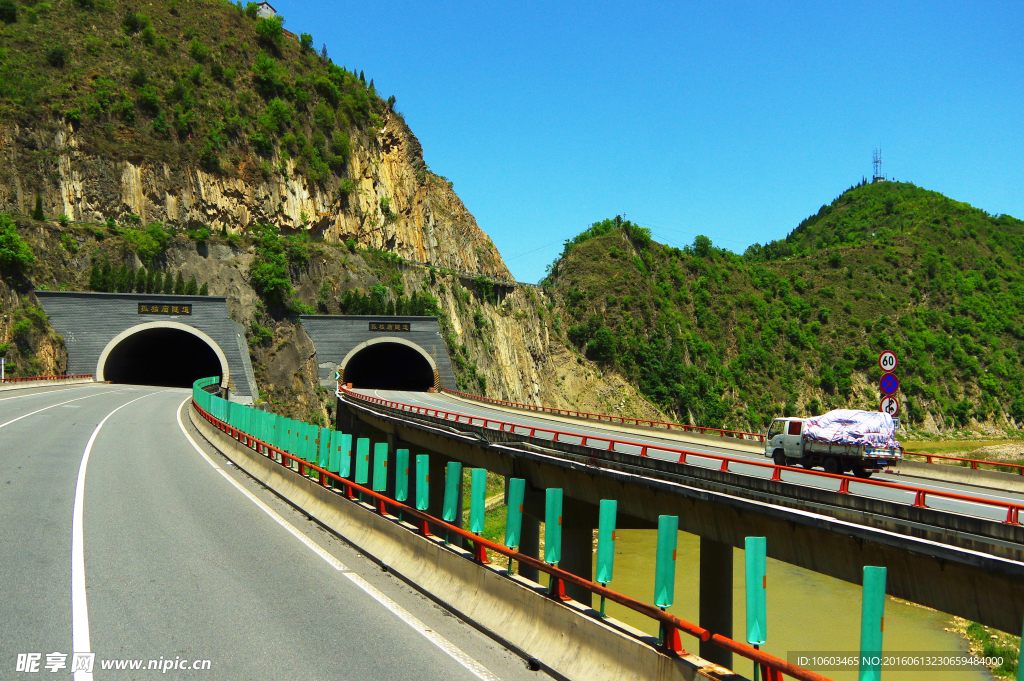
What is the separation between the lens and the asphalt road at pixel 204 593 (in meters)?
6.94

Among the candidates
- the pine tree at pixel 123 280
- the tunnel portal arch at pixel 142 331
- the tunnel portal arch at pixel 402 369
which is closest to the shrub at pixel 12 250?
the pine tree at pixel 123 280

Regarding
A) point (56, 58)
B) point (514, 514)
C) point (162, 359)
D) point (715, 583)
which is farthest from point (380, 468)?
point (56, 58)

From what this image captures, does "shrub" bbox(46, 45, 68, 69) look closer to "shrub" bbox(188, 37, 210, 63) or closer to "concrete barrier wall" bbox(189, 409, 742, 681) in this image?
"shrub" bbox(188, 37, 210, 63)

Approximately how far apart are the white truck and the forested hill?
240ft

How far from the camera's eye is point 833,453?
20.8 m

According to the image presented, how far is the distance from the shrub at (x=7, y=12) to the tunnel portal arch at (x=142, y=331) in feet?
134

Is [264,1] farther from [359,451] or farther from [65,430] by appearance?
[359,451]

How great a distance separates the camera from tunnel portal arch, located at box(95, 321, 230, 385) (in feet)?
191

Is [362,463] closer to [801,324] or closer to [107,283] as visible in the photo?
[107,283]

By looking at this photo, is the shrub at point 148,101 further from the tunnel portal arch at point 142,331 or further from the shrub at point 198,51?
the tunnel portal arch at point 142,331

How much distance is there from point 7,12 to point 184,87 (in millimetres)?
18599

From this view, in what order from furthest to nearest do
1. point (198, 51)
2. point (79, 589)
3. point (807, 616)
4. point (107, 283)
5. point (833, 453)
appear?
point (198, 51) → point (107, 283) → point (807, 616) → point (833, 453) → point (79, 589)

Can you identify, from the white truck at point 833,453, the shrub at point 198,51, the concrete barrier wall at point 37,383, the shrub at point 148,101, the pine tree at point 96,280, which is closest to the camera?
the white truck at point 833,453

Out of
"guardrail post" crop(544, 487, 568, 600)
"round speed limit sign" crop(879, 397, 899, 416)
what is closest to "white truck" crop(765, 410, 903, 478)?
"round speed limit sign" crop(879, 397, 899, 416)
